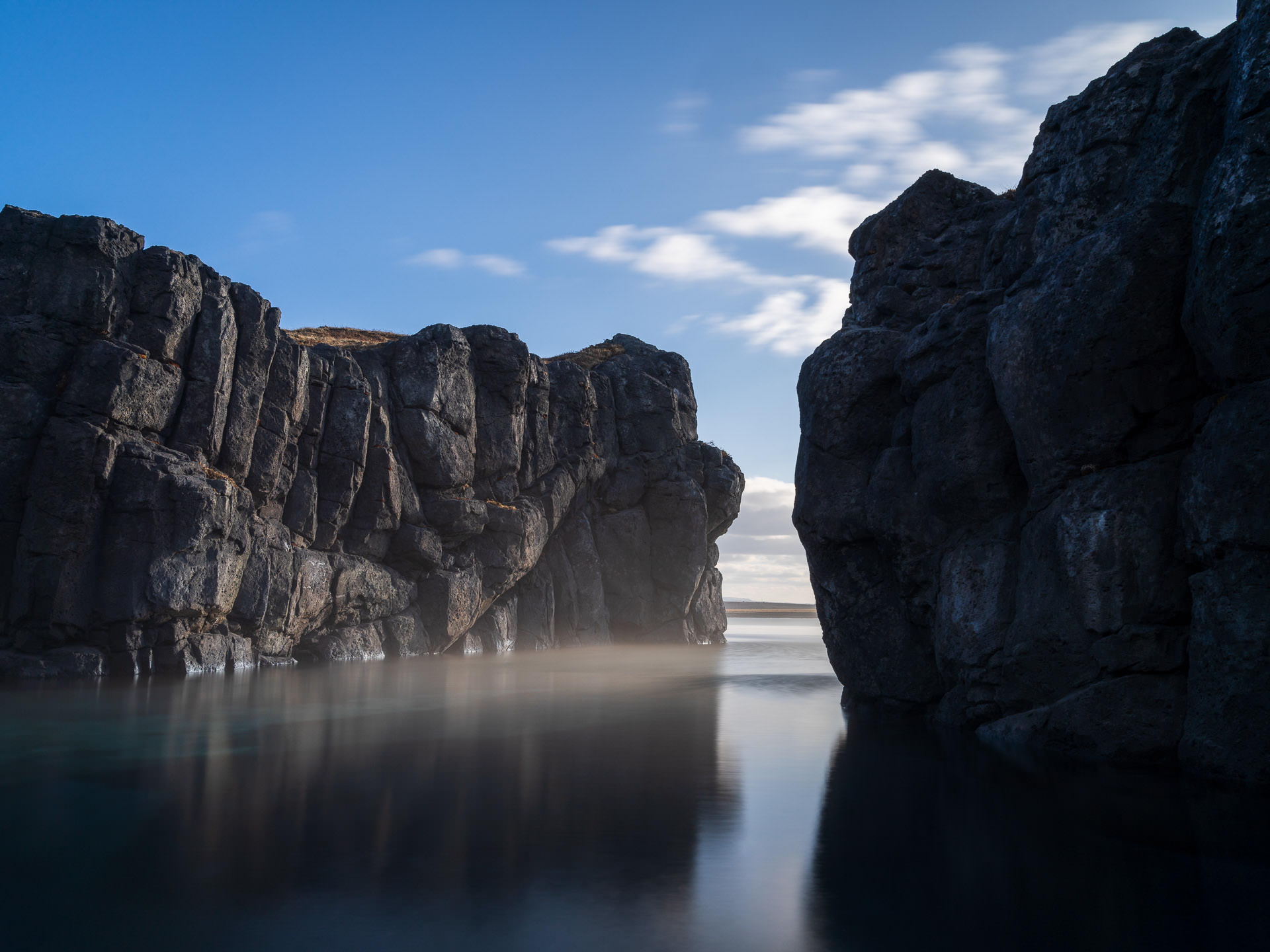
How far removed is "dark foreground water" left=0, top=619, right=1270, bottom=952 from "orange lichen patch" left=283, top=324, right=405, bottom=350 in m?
47.0

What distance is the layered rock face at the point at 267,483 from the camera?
3541cm

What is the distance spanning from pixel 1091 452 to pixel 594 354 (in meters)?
67.1

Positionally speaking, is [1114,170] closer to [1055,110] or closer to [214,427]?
[1055,110]

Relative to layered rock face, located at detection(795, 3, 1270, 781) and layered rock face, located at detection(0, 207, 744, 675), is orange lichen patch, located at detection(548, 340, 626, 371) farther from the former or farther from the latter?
layered rock face, located at detection(795, 3, 1270, 781)

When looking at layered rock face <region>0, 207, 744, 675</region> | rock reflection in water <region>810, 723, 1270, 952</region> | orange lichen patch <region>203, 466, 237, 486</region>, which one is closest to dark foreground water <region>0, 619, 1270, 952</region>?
rock reflection in water <region>810, 723, 1270, 952</region>

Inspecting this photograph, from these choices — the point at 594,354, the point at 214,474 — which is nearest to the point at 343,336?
the point at 594,354

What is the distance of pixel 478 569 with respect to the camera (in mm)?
58906

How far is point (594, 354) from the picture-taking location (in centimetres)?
8600

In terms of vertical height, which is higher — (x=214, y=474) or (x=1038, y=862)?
(x=214, y=474)

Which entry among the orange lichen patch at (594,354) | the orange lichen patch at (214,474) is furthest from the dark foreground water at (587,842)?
the orange lichen patch at (594,354)

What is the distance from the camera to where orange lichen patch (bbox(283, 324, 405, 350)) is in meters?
68.8

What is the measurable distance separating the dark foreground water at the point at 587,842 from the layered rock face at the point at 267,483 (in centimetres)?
1172

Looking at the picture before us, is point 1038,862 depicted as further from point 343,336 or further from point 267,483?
point 343,336

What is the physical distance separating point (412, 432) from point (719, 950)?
4689 cm
